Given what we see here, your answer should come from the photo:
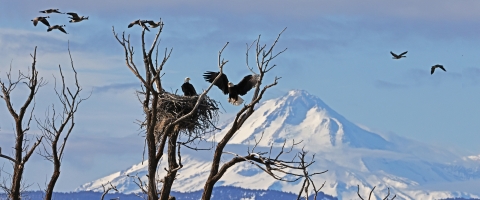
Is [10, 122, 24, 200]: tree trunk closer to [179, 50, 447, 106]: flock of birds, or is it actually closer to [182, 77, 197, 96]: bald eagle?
[179, 50, 447, 106]: flock of birds

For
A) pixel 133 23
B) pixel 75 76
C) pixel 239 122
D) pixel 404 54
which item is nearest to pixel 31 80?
pixel 75 76

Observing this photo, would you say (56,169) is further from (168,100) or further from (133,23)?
(168,100)

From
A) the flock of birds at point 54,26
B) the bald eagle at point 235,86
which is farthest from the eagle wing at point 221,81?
the flock of birds at point 54,26

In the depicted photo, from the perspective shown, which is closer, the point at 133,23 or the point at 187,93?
the point at 133,23

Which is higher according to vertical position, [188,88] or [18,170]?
[188,88]

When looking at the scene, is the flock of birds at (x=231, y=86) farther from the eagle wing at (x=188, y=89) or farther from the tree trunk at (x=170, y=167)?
the tree trunk at (x=170, y=167)

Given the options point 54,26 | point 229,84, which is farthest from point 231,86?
point 54,26

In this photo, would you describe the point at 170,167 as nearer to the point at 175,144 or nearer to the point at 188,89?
the point at 175,144

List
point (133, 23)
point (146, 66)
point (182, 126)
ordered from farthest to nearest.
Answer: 1. point (182, 126)
2. point (133, 23)
3. point (146, 66)

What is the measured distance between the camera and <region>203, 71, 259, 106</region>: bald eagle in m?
23.3

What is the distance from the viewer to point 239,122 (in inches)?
612

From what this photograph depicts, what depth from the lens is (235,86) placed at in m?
23.8

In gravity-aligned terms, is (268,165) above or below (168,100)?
below

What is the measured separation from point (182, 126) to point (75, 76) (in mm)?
3278
